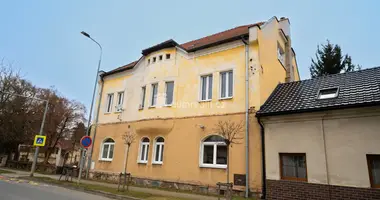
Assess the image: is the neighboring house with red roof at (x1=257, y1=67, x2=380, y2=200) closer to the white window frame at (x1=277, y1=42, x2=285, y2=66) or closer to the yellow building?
the yellow building

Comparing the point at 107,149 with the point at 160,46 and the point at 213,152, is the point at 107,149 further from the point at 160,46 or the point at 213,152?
the point at 213,152

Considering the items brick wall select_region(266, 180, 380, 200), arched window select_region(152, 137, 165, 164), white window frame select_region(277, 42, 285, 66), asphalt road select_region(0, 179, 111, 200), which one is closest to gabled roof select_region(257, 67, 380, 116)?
brick wall select_region(266, 180, 380, 200)

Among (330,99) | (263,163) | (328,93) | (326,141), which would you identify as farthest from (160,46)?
(326,141)

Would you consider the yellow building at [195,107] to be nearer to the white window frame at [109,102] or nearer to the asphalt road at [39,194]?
the white window frame at [109,102]

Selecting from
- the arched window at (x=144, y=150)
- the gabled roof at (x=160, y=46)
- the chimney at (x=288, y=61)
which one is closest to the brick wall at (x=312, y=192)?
the arched window at (x=144, y=150)

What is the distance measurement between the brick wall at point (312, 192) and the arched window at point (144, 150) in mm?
8058

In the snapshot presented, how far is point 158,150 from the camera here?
49.7ft

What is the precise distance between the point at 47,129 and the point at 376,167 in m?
34.0

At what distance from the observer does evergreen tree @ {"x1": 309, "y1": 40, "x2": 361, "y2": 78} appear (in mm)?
23969

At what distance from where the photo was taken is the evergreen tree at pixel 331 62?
23969 mm

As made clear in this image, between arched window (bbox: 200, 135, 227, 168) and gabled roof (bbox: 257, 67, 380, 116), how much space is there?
2.70 meters

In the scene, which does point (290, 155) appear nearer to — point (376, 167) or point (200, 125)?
point (376, 167)

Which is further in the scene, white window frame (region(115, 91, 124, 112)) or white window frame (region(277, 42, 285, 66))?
white window frame (region(115, 91, 124, 112))

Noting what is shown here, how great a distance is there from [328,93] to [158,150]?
9846 millimetres
